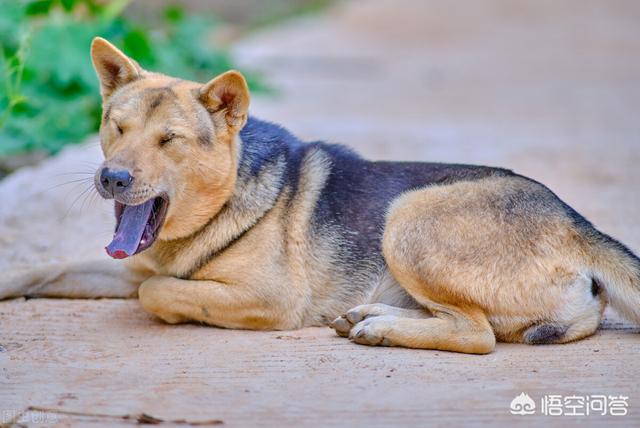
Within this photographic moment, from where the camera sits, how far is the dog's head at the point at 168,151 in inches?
208

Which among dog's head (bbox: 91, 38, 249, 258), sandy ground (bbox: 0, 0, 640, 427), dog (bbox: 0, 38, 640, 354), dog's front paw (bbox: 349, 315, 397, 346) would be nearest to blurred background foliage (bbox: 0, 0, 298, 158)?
sandy ground (bbox: 0, 0, 640, 427)

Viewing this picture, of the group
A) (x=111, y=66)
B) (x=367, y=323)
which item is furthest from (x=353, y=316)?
(x=111, y=66)

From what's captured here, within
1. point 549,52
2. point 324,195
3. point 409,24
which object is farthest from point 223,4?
point 324,195

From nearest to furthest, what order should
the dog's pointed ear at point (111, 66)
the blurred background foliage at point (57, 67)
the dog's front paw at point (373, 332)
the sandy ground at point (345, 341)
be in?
the sandy ground at point (345, 341) → the dog's front paw at point (373, 332) → the dog's pointed ear at point (111, 66) → the blurred background foliage at point (57, 67)

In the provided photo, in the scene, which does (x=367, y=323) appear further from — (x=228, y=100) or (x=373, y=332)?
(x=228, y=100)

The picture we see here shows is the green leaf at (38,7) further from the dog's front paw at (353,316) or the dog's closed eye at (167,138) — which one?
the dog's front paw at (353,316)

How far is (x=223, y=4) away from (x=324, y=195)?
67.8 ft

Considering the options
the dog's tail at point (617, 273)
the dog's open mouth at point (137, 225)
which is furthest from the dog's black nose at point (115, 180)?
the dog's tail at point (617, 273)

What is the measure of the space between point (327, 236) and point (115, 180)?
4.00 feet

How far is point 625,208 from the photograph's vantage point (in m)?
8.34

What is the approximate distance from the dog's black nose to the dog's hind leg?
1.10 meters

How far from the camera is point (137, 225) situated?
5.40m

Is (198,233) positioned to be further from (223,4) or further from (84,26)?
(223,4)

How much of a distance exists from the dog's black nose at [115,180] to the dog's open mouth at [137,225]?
0.27 metres
